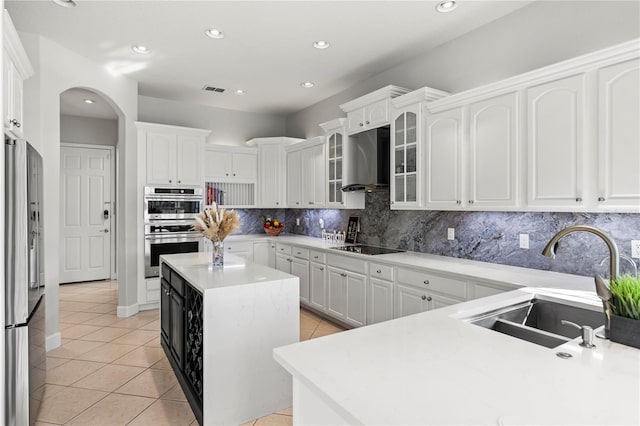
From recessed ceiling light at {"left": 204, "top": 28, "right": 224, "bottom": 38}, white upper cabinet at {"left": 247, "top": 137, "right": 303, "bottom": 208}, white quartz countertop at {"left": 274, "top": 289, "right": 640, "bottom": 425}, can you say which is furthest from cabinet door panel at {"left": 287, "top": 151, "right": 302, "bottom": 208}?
white quartz countertop at {"left": 274, "top": 289, "right": 640, "bottom": 425}

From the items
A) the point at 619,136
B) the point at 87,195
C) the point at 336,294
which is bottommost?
the point at 336,294

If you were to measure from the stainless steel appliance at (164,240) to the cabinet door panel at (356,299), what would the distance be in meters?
2.17

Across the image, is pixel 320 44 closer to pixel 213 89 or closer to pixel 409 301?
pixel 213 89

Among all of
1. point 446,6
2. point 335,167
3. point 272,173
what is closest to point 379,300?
point 335,167

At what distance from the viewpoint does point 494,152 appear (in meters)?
2.68

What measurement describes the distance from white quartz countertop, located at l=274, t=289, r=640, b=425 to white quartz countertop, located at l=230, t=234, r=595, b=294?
1.10 meters

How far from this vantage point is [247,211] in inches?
234

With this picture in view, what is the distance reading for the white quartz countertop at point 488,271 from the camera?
2.25 m

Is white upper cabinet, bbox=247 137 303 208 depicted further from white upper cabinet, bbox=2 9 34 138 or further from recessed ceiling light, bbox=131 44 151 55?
white upper cabinet, bbox=2 9 34 138

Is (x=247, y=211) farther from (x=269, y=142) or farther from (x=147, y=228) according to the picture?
(x=147, y=228)

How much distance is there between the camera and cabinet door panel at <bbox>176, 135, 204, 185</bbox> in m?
4.82

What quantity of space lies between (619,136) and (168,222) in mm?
4518

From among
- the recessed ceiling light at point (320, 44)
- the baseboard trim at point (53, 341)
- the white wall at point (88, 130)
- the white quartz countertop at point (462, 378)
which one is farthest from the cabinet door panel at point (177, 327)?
the white wall at point (88, 130)

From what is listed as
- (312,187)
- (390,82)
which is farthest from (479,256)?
(312,187)
